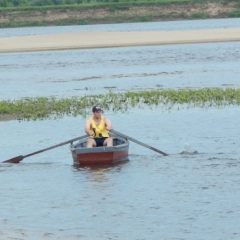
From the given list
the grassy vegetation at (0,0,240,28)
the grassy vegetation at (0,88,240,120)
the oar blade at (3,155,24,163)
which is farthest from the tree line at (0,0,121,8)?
the oar blade at (3,155,24,163)

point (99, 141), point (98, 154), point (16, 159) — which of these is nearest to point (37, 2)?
point (16, 159)

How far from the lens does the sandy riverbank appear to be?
62.8 m

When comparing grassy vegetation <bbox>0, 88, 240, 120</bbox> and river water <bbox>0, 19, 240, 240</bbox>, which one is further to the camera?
grassy vegetation <bbox>0, 88, 240, 120</bbox>

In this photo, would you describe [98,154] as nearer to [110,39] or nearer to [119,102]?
[119,102]

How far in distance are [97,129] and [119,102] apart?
954 centimetres

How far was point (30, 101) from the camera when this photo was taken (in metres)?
30.7

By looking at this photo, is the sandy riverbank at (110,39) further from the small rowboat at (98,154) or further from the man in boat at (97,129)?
the small rowboat at (98,154)

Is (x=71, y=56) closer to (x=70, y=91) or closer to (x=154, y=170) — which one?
(x=70, y=91)

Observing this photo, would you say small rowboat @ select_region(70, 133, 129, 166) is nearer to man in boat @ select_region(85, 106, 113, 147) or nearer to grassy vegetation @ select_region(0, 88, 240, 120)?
man in boat @ select_region(85, 106, 113, 147)

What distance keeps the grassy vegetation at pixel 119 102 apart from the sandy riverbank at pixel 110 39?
31.3 metres

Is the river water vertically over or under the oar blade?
under

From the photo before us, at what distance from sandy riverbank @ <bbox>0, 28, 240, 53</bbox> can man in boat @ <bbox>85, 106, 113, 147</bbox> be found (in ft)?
136

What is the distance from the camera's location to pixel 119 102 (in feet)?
99.4

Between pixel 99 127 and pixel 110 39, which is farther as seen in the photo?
pixel 110 39
